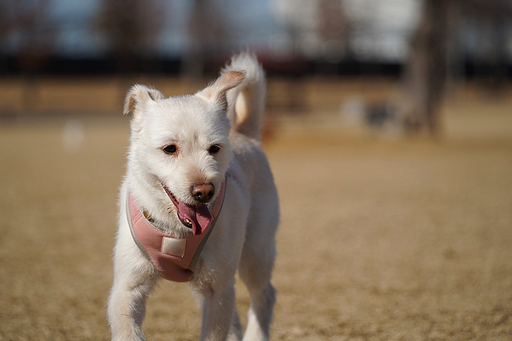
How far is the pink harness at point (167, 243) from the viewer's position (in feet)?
8.89

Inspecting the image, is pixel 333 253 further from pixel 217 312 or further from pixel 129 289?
pixel 129 289

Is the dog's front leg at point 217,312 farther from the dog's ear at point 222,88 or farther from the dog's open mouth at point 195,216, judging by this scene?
the dog's ear at point 222,88

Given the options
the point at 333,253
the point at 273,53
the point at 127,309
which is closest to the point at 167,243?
the point at 127,309

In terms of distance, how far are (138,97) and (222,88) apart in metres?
0.50

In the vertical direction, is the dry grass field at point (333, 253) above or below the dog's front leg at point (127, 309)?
below

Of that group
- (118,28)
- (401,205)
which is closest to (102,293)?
(401,205)

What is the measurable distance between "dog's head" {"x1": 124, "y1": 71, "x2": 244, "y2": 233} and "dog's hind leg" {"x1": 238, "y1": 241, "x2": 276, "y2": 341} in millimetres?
→ 875

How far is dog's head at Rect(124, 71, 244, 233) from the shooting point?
97.2 inches

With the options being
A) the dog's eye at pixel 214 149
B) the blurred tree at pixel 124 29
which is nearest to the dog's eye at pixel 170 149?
the dog's eye at pixel 214 149

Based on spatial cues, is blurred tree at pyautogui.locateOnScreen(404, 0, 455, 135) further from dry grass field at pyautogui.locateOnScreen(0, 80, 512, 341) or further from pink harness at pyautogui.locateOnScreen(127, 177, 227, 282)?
pink harness at pyautogui.locateOnScreen(127, 177, 227, 282)

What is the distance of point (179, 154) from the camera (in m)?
2.56

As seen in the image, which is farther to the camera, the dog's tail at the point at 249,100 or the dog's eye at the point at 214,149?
the dog's tail at the point at 249,100

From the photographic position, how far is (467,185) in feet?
32.1

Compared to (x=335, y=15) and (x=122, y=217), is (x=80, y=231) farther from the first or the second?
(x=335, y=15)
